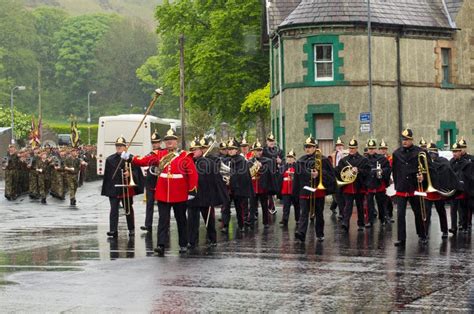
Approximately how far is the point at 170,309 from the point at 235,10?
4521cm

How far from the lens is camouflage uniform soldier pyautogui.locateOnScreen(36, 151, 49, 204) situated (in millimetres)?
33969

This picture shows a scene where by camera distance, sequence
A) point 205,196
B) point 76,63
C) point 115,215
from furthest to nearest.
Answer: point 76,63, point 115,215, point 205,196

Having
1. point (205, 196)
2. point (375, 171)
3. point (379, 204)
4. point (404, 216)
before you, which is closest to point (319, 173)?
point (404, 216)

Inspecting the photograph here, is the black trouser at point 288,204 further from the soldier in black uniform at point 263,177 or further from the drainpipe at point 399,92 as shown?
the drainpipe at point 399,92

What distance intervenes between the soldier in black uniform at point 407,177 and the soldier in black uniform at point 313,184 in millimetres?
1299

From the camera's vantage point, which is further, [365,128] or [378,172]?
[365,128]

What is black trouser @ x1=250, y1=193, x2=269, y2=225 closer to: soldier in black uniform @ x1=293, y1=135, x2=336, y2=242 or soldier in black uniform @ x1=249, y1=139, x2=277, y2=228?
soldier in black uniform @ x1=249, y1=139, x2=277, y2=228

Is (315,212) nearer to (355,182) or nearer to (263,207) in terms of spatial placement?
(355,182)

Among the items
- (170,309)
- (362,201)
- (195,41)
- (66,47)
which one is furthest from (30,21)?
(170,309)

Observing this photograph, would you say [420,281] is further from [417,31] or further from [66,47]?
[66,47]

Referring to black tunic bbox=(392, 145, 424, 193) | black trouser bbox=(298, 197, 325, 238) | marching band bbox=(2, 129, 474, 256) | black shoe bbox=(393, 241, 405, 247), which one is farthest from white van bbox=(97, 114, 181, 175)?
black shoe bbox=(393, 241, 405, 247)

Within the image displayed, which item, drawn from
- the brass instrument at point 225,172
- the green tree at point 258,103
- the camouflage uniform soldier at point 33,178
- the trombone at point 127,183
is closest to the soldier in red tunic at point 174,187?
the trombone at point 127,183

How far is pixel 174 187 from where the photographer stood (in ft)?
57.3

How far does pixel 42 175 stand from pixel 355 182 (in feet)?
45.7
